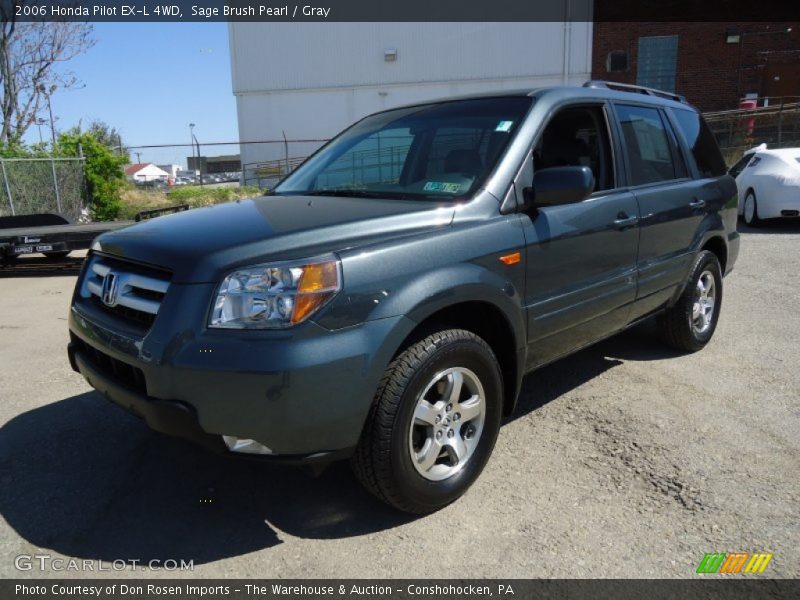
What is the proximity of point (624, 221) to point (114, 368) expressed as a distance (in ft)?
9.51

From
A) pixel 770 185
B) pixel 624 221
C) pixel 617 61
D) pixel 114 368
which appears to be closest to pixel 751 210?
pixel 770 185

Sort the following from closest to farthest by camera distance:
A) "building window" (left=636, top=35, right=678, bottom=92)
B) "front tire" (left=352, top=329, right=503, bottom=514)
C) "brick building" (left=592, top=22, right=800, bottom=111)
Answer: "front tire" (left=352, top=329, right=503, bottom=514), "brick building" (left=592, top=22, right=800, bottom=111), "building window" (left=636, top=35, right=678, bottom=92)

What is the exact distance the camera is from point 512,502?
2959mm

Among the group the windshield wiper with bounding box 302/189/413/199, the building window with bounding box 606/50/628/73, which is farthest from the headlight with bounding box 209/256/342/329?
the building window with bounding box 606/50/628/73

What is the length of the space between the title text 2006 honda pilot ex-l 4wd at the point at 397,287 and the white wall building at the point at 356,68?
86.0 ft

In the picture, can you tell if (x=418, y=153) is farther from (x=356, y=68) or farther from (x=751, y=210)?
(x=356, y=68)

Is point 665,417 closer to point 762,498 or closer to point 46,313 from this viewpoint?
point 762,498

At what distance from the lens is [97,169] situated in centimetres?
1529

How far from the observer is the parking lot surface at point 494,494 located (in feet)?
8.45

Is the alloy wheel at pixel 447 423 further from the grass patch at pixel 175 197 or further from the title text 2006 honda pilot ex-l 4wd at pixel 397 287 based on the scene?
the grass patch at pixel 175 197

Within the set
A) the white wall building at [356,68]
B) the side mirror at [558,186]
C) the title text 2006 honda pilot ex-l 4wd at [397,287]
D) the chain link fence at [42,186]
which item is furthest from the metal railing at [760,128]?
the side mirror at [558,186]

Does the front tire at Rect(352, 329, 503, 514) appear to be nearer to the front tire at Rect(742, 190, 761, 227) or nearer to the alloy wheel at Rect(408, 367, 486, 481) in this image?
the alloy wheel at Rect(408, 367, 486, 481)

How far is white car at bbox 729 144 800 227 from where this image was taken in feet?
34.2

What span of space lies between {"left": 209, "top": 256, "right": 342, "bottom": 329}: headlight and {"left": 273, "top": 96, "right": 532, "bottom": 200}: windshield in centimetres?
98
